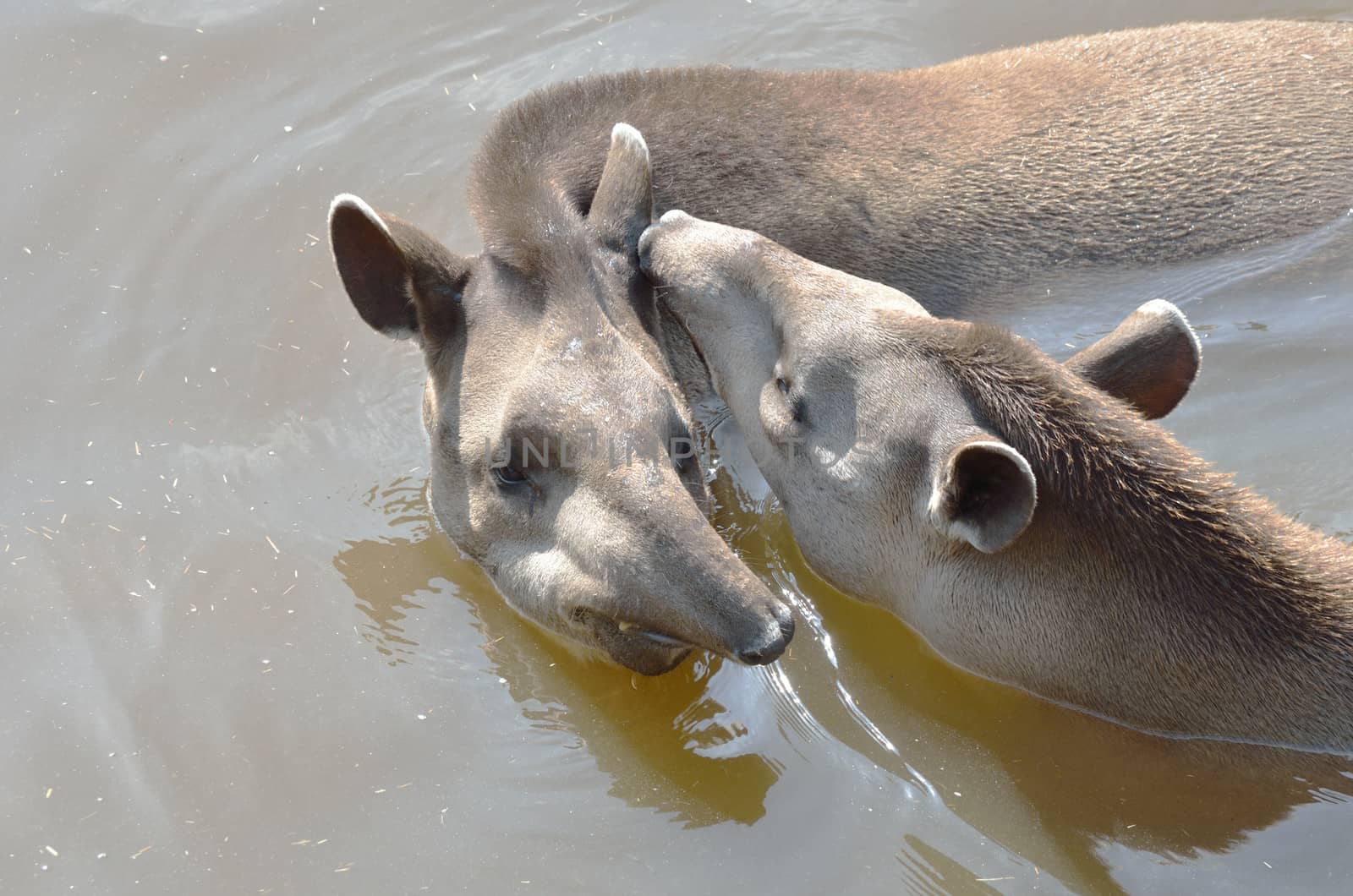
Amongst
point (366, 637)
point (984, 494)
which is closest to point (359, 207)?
Result: point (366, 637)

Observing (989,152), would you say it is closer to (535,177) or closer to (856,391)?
(856,391)

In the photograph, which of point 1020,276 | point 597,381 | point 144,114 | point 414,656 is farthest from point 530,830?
point 144,114

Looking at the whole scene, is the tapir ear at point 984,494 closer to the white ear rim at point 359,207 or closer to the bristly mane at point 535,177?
the bristly mane at point 535,177

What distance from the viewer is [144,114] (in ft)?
37.9

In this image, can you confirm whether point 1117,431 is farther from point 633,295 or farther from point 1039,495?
point 633,295

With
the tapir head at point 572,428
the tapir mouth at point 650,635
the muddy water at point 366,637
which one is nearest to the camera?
the tapir head at point 572,428

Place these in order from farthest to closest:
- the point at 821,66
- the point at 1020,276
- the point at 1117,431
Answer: the point at 821,66, the point at 1020,276, the point at 1117,431

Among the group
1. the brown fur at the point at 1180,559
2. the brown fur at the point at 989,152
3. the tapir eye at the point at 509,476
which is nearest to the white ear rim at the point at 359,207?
the brown fur at the point at 989,152

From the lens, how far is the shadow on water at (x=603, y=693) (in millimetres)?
7266

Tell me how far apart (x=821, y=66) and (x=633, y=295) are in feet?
17.4

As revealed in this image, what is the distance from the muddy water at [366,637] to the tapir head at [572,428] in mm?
691

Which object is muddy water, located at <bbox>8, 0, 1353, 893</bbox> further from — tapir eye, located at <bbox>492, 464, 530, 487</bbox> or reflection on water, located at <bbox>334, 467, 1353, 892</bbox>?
tapir eye, located at <bbox>492, 464, 530, 487</bbox>

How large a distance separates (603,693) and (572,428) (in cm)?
158

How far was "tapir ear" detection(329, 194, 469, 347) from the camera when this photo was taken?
741 centimetres
